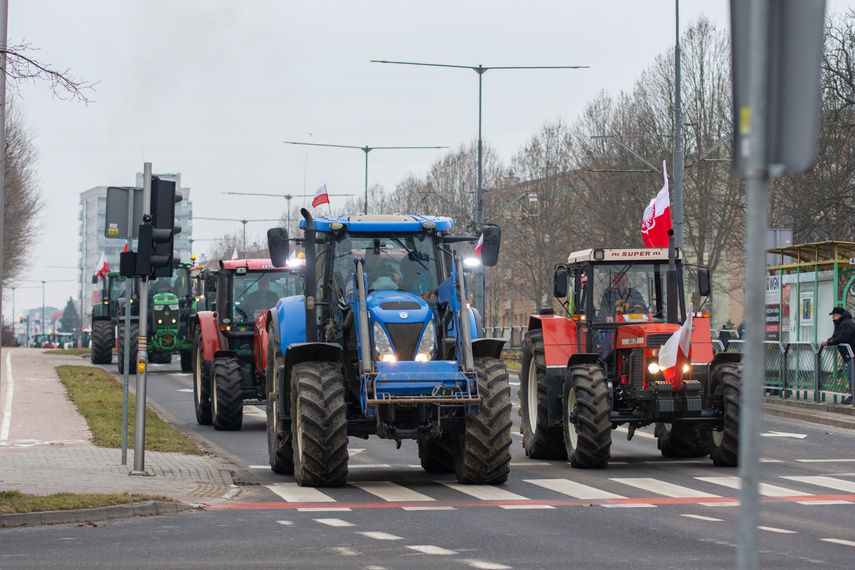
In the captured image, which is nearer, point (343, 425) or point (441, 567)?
point (441, 567)

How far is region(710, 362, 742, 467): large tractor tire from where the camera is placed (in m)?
14.2

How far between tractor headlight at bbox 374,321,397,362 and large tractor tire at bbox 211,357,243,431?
7499 millimetres

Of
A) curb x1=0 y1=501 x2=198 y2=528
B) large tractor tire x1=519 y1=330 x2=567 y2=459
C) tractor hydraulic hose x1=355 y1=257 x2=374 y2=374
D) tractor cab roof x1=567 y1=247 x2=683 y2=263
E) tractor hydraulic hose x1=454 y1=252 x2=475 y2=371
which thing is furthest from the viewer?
large tractor tire x1=519 y1=330 x2=567 y2=459

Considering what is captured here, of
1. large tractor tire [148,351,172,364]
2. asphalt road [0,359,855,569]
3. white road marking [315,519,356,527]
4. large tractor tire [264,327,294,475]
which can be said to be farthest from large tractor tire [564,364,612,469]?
large tractor tire [148,351,172,364]

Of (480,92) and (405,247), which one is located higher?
(480,92)

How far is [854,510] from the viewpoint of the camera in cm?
1144

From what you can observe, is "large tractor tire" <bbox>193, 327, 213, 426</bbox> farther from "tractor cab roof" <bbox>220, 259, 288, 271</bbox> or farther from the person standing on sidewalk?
the person standing on sidewalk

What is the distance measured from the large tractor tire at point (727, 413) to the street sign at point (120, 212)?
21.7ft

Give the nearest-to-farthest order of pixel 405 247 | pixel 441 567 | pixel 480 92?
pixel 441 567, pixel 405 247, pixel 480 92

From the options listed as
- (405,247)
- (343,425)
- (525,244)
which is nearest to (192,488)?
(343,425)

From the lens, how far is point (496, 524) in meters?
10.4

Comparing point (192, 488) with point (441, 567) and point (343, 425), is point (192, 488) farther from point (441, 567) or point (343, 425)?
point (441, 567)

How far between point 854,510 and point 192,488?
6206mm

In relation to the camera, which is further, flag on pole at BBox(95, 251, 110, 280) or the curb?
flag on pole at BBox(95, 251, 110, 280)
